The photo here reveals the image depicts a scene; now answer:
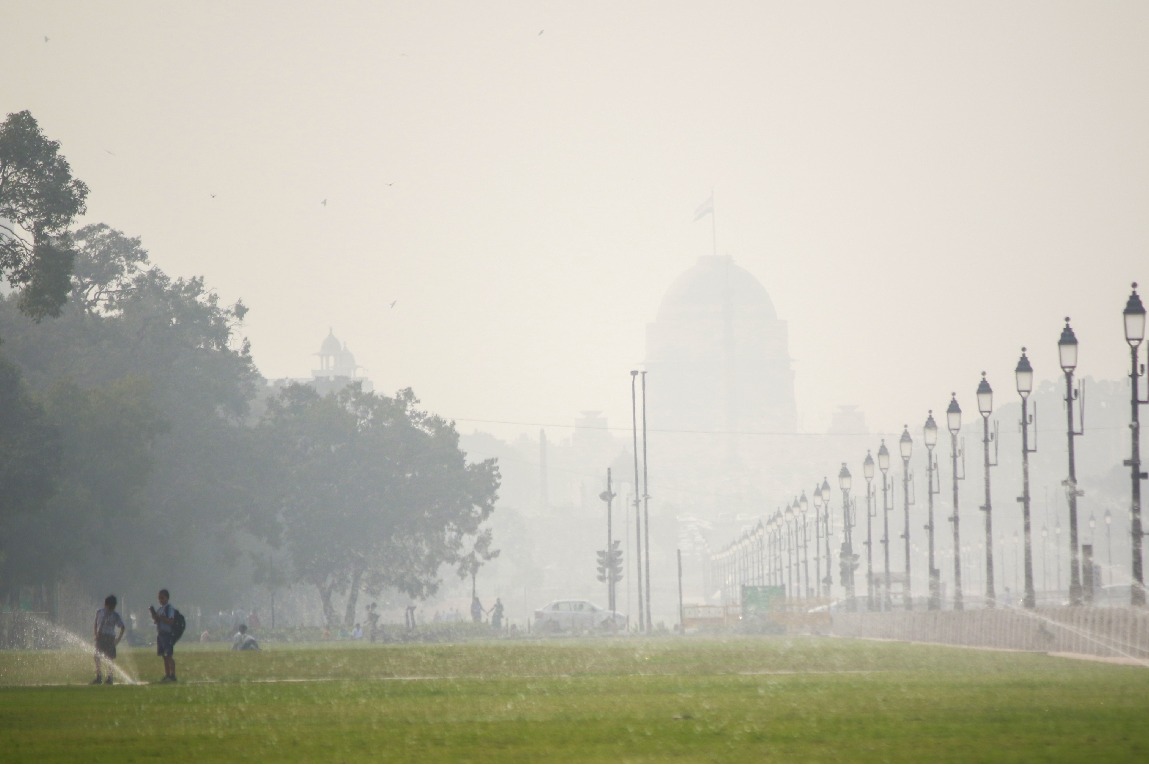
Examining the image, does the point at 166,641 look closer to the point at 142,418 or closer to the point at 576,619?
the point at 142,418

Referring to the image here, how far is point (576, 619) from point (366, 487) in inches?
514

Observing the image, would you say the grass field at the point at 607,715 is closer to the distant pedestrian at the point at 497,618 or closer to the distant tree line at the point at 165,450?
the distant tree line at the point at 165,450

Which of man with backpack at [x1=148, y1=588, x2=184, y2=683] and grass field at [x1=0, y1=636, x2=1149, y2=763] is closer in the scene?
grass field at [x1=0, y1=636, x2=1149, y2=763]

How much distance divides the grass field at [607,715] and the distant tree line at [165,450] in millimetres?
23385

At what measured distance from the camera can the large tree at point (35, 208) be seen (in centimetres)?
5109

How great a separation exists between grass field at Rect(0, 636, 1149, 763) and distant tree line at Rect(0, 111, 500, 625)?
921 inches

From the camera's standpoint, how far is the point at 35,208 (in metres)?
52.3

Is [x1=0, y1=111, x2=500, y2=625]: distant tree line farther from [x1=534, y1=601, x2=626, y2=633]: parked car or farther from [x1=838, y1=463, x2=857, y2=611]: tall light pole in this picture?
[x1=838, y1=463, x2=857, y2=611]: tall light pole


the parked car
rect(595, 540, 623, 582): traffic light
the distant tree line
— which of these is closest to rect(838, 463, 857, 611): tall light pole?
rect(595, 540, 623, 582): traffic light

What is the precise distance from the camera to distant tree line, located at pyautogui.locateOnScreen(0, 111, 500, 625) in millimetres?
53781

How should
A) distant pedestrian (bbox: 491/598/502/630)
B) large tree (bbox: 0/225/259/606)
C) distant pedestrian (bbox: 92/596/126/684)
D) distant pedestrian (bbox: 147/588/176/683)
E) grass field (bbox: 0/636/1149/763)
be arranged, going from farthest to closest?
distant pedestrian (bbox: 491/598/502/630) → large tree (bbox: 0/225/259/606) → distant pedestrian (bbox: 92/596/126/684) → distant pedestrian (bbox: 147/588/176/683) → grass field (bbox: 0/636/1149/763)

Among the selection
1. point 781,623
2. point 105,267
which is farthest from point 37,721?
point 781,623

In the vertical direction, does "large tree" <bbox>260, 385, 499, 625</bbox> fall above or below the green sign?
above

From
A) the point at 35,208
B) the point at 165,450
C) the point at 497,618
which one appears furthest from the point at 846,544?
the point at 35,208
